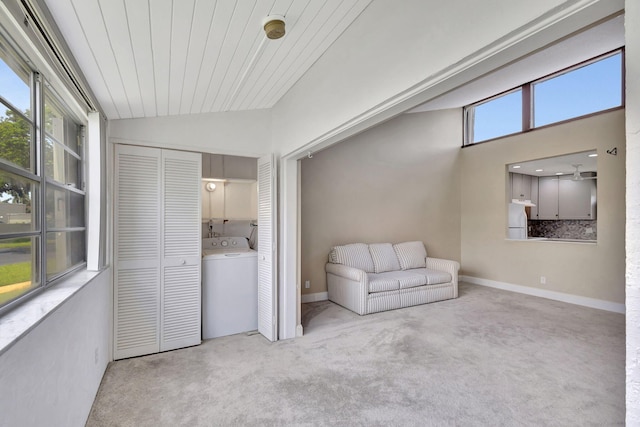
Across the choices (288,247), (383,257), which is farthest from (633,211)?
(383,257)

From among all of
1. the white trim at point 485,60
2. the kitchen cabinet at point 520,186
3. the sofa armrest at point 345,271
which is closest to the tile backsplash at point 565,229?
the kitchen cabinet at point 520,186

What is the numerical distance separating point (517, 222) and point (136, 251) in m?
6.23

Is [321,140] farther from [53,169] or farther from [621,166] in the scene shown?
[621,166]

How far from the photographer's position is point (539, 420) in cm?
203

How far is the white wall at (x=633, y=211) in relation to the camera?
912 millimetres

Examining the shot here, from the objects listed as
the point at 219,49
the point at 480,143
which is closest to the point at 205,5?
the point at 219,49

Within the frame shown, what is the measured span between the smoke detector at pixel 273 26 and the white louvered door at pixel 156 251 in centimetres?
169

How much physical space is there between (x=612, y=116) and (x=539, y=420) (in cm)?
435

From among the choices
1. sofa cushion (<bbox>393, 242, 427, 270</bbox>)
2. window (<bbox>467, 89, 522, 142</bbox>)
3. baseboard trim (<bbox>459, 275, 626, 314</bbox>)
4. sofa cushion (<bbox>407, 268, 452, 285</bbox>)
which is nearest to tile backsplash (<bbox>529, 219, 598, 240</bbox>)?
baseboard trim (<bbox>459, 275, 626, 314</bbox>)

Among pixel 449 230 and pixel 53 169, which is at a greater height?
pixel 53 169

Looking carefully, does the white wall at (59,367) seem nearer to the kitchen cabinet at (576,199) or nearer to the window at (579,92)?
the window at (579,92)

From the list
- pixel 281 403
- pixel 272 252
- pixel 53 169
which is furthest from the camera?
pixel 272 252

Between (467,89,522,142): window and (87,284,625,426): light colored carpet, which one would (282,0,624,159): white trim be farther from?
(467,89,522,142): window

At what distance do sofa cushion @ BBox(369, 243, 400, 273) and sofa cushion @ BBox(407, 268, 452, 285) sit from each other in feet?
1.10
